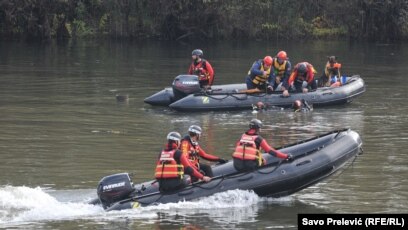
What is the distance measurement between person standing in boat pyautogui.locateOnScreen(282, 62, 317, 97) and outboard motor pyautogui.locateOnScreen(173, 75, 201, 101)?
2298 millimetres

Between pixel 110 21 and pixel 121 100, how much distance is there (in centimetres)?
2421

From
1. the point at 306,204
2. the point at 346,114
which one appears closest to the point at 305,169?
the point at 306,204

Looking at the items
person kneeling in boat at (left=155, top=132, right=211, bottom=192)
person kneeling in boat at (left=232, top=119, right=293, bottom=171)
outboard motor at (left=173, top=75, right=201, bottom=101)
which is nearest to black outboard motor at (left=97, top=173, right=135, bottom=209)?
person kneeling in boat at (left=155, top=132, right=211, bottom=192)

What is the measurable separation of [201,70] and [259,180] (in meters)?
10.1

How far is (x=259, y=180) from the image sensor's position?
15453 millimetres

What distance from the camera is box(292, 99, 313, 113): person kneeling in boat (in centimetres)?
2475

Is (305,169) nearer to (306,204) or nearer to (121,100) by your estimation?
(306,204)

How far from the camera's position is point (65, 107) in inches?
992

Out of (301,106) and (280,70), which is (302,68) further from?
(301,106)

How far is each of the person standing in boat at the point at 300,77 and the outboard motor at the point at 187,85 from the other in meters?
2.30

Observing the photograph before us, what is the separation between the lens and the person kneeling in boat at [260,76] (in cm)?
2462

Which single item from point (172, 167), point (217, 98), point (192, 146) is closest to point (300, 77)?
point (217, 98)

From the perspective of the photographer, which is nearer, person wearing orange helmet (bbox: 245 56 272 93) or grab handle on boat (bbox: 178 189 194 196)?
grab handle on boat (bbox: 178 189 194 196)

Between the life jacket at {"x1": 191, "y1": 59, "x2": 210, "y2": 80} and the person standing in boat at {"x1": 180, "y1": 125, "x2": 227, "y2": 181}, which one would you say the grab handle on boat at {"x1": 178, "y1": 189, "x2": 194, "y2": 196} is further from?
the life jacket at {"x1": 191, "y1": 59, "x2": 210, "y2": 80}
